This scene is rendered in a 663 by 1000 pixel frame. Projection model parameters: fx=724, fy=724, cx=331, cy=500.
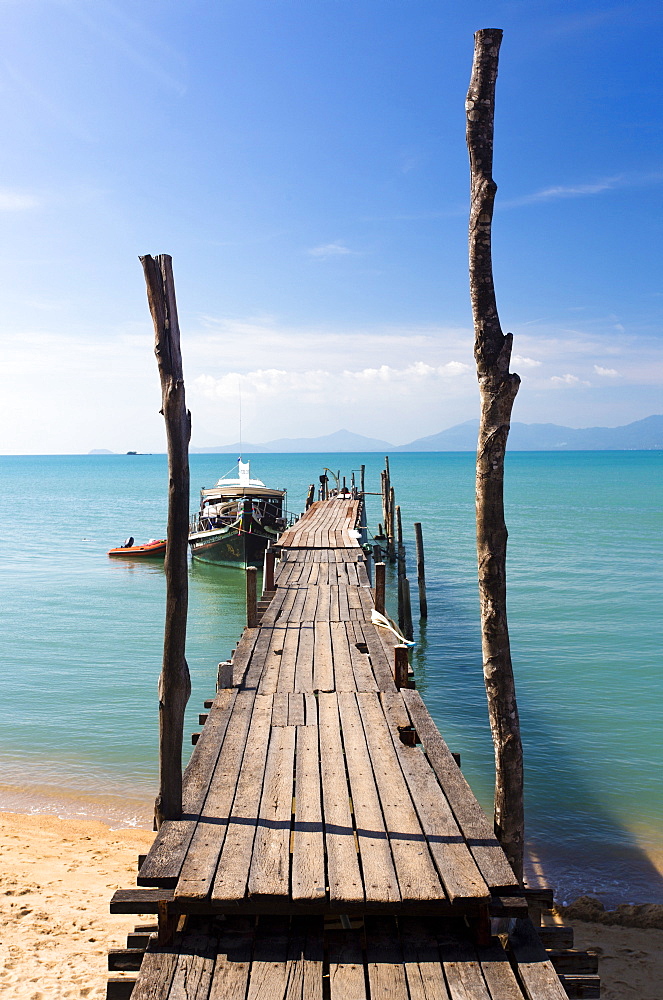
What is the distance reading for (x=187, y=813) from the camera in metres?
5.54

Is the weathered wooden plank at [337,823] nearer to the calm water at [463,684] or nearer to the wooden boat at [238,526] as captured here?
the calm water at [463,684]

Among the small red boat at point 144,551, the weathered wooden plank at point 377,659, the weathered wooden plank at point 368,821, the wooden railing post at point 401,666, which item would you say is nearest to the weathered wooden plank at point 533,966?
the weathered wooden plank at point 368,821

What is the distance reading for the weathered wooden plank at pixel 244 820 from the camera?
4547 mm

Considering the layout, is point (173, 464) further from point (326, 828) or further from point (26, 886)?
point (26, 886)

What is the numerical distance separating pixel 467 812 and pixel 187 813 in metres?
2.16

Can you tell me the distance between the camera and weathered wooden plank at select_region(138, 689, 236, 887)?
470cm

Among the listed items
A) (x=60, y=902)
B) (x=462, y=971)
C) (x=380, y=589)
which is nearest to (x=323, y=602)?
(x=380, y=589)

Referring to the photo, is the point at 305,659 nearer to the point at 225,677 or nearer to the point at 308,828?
the point at 225,677

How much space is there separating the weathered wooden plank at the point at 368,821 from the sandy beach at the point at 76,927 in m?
2.94

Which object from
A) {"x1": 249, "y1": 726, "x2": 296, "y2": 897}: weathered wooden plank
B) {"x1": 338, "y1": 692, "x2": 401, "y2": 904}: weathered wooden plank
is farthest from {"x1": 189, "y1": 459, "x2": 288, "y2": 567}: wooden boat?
{"x1": 249, "y1": 726, "x2": 296, "y2": 897}: weathered wooden plank

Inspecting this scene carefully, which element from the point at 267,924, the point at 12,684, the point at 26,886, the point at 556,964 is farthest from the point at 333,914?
the point at 12,684

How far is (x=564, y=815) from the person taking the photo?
11102 millimetres

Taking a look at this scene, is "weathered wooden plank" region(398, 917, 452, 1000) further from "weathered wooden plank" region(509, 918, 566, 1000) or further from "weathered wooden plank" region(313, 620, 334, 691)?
"weathered wooden plank" region(313, 620, 334, 691)

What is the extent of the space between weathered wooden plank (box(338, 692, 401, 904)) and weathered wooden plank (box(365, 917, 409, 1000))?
26 centimetres
